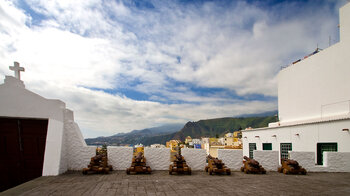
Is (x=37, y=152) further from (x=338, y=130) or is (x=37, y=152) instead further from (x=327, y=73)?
(x=327, y=73)

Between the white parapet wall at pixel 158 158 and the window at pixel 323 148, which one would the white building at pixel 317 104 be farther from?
the white parapet wall at pixel 158 158

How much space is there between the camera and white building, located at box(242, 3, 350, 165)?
12.2 m

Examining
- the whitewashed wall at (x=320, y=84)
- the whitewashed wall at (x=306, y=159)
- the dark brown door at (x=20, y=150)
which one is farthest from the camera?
the whitewashed wall at (x=320, y=84)

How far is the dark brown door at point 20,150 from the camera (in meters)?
7.20

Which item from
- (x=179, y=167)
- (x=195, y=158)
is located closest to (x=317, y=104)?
(x=195, y=158)

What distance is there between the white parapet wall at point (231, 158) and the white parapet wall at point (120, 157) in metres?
4.11

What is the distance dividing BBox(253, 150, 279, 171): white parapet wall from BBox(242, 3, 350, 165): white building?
4.48 m

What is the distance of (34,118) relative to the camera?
7.69 metres

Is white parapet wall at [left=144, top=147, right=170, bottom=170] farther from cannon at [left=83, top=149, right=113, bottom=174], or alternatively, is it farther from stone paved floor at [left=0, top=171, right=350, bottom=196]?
stone paved floor at [left=0, top=171, right=350, bottom=196]

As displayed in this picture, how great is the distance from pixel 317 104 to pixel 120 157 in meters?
14.4

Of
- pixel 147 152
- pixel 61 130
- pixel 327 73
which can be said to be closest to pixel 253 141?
pixel 327 73

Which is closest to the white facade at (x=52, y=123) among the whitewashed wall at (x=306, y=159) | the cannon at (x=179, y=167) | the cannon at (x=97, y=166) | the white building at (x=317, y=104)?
the cannon at (x=97, y=166)

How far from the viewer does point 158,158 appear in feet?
29.9

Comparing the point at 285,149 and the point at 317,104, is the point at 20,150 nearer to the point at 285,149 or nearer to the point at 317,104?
the point at 285,149
